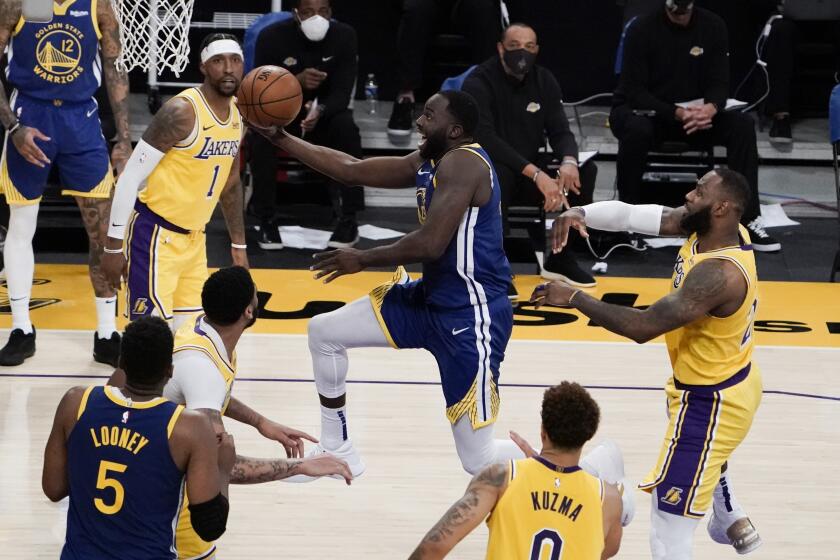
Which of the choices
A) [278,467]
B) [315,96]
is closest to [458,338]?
[278,467]

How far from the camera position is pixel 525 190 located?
28.9 ft

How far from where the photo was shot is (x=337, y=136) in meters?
9.43

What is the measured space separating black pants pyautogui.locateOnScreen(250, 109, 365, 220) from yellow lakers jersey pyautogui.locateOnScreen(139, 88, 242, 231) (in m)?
3.44

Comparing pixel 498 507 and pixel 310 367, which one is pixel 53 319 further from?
pixel 498 507

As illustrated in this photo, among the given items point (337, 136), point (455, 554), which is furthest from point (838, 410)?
point (337, 136)

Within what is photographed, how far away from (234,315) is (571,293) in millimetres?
1157

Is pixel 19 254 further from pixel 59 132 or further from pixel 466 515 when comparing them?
pixel 466 515

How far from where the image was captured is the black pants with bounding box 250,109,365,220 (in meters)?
9.34

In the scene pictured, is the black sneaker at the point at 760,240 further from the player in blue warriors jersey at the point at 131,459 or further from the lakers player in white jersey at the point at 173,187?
the player in blue warriors jersey at the point at 131,459

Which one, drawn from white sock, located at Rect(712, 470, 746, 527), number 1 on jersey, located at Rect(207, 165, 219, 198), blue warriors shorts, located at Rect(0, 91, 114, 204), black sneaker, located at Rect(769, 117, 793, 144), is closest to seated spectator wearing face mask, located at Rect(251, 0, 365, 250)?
blue warriors shorts, located at Rect(0, 91, 114, 204)

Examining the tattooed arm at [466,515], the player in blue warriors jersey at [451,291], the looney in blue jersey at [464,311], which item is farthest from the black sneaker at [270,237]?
the tattooed arm at [466,515]

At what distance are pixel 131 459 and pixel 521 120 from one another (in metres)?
5.77

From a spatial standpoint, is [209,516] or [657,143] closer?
[209,516]

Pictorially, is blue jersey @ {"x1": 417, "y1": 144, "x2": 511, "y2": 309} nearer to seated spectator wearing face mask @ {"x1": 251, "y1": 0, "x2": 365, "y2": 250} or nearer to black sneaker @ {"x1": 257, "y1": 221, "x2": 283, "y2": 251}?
seated spectator wearing face mask @ {"x1": 251, "y1": 0, "x2": 365, "y2": 250}
